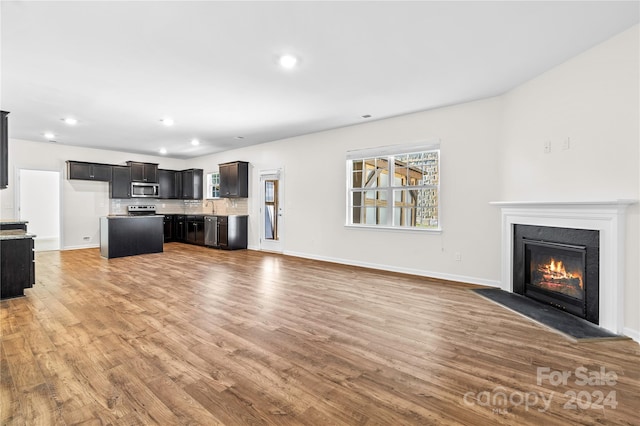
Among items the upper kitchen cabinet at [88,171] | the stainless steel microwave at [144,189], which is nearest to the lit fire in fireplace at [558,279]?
the stainless steel microwave at [144,189]

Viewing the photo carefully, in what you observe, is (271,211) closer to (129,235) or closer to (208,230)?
(208,230)

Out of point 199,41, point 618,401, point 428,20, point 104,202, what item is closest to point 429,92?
point 428,20

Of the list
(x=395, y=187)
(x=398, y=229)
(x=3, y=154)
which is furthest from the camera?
(x=395, y=187)

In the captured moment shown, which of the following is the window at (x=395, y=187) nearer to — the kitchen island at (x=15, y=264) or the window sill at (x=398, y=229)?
the window sill at (x=398, y=229)

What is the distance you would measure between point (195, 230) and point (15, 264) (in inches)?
203

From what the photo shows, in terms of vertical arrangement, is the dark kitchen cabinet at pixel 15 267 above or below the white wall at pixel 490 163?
below

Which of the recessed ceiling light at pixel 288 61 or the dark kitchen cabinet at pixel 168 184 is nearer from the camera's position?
the recessed ceiling light at pixel 288 61

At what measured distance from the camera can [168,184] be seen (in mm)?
9594

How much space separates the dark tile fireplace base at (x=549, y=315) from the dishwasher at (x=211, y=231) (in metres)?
6.43

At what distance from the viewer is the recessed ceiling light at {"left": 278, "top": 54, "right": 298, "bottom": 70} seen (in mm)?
3180

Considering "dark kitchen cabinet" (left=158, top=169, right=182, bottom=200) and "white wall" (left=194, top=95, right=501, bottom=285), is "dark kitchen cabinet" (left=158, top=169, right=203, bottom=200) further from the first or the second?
"white wall" (left=194, top=95, right=501, bottom=285)

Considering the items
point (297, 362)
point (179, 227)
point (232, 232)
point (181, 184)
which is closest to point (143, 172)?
point (181, 184)

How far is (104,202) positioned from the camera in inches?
334

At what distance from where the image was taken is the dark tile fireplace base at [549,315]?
2725mm
